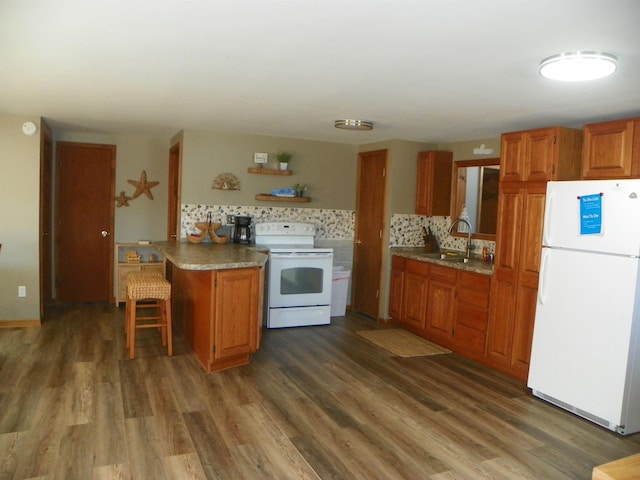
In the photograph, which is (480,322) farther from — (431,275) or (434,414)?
(434,414)

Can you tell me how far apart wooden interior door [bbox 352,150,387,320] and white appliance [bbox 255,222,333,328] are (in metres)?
0.64

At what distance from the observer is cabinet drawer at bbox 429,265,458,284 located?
4.71 meters

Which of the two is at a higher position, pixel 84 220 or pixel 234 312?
pixel 84 220

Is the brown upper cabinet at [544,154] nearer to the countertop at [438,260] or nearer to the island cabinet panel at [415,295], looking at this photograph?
the countertop at [438,260]

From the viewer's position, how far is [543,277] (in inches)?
142

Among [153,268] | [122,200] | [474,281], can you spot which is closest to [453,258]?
[474,281]

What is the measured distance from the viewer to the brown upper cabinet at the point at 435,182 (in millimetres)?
5488

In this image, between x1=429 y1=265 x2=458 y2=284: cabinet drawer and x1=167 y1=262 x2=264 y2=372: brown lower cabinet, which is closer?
x1=167 y1=262 x2=264 y2=372: brown lower cabinet

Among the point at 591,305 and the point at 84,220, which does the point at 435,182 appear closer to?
the point at 591,305

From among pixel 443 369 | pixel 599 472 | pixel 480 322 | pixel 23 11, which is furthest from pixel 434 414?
pixel 23 11

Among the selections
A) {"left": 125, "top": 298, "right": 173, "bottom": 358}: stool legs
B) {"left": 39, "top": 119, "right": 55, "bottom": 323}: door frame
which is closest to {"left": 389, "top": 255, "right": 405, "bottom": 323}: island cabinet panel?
{"left": 125, "top": 298, "right": 173, "bottom": 358}: stool legs

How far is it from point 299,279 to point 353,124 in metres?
1.83

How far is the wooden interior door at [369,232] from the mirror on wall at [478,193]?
0.84 m

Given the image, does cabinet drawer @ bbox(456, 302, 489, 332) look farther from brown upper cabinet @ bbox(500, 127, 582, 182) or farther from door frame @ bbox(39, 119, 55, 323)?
door frame @ bbox(39, 119, 55, 323)
